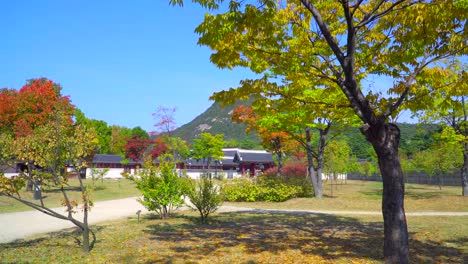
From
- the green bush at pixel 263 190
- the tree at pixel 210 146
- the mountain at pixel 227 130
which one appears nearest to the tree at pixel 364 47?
the green bush at pixel 263 190

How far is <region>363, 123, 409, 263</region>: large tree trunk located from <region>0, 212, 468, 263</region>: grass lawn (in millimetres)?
419

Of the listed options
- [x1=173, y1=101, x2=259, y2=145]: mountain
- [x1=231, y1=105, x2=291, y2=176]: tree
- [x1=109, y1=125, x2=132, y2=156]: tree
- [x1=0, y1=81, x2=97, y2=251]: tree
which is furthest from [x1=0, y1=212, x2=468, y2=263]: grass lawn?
[x1=173, y1=101, x2=259, y2=145]: mountain

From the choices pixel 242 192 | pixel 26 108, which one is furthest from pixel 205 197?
pixel 26 108

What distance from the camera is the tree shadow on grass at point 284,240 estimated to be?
666cm

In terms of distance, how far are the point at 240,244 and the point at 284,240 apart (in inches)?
45.2

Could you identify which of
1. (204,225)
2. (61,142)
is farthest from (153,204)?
(61,142)

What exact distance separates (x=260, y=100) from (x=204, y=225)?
4.32 metres

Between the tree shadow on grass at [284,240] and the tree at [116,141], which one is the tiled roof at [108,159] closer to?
the tree at [116,141]

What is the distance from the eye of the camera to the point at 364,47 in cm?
855

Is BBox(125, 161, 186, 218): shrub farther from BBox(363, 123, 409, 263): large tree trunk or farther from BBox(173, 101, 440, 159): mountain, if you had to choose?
BBox(173, 101, 440, 159): mountain

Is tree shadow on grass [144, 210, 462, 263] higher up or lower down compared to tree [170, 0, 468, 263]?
lower down

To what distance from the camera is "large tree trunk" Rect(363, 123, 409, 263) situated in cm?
593

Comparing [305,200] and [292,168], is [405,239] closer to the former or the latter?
[305,200]

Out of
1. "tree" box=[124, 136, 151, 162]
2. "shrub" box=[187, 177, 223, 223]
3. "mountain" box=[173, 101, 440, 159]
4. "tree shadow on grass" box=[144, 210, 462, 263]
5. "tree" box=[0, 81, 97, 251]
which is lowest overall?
"tree shadow on grass" box=[144, 210, 462, 263]
